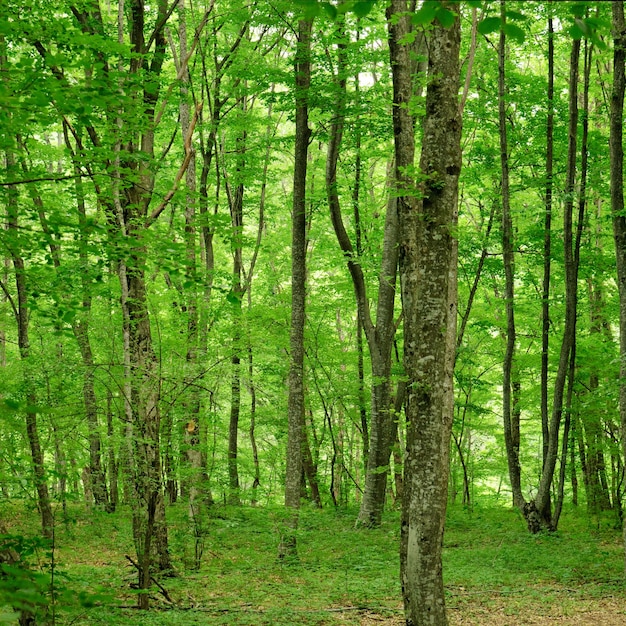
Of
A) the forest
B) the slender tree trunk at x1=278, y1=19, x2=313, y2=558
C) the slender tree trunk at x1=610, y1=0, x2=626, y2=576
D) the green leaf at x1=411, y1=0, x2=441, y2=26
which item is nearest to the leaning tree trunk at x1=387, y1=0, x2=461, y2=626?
the forest

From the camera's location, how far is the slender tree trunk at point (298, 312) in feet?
32.7

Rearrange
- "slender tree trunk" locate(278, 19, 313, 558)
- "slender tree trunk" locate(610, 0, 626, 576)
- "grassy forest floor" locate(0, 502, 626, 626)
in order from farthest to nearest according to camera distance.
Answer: "slender tree trunk" locate(278, 19, 313, 558), "slender tree trunk" locate(610, 0, 626, 576), "grassy forest floor" locate(0, 502, 626, 626)

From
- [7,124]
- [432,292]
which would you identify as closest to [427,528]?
[432,292]

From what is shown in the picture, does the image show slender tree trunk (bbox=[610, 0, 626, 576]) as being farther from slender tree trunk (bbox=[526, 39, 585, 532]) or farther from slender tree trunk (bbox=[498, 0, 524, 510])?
slender tree trunk (bbox=[498, 0, 524, 510])

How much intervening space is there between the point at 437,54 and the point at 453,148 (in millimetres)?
844

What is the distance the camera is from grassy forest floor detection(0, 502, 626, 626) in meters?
6.74

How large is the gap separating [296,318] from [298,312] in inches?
4.3

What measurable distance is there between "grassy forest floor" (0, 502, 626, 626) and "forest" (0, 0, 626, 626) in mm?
69

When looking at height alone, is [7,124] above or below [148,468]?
above

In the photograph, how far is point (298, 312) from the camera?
10.4 metres

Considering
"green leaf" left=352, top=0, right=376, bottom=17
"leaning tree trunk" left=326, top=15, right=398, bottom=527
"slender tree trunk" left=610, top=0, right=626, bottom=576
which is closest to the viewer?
"green leaf" left=352, top=0, right=376, bottom=17

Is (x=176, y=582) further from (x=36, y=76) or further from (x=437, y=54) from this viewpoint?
(x=437, y=54)

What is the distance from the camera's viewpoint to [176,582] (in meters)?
7.88

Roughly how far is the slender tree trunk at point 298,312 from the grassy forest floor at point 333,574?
47cm
